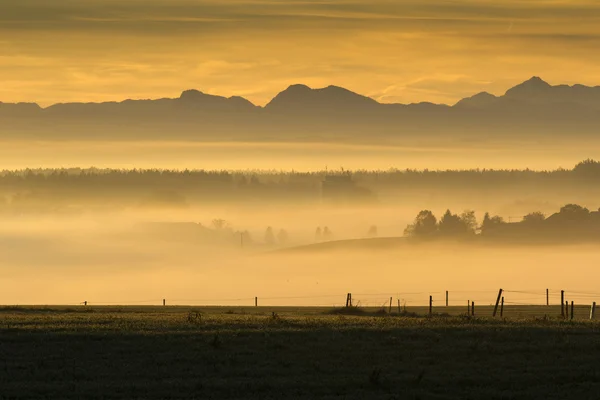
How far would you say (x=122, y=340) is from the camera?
173 feet

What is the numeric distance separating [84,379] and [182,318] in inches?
908

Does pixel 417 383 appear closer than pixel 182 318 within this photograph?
Yes

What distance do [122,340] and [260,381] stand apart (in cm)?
1171

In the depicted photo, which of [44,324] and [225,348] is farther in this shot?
[44,324]

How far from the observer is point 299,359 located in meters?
48.1

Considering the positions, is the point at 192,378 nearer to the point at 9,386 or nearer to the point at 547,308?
the point at 9,386

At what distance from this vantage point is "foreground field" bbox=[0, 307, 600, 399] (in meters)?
41.8

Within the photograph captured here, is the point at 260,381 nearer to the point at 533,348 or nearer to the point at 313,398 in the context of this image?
the point at 313,398

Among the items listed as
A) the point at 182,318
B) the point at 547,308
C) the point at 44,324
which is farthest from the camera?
the point at 547,308

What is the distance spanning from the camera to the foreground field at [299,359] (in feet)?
137

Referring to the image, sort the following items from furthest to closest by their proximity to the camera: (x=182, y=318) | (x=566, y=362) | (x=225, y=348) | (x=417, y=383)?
(x=182, y=318), (x=225, y=348), (x=566, y=362), (x=417, y=383)

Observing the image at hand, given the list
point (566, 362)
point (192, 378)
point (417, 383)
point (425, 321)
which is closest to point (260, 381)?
point (192, 378)

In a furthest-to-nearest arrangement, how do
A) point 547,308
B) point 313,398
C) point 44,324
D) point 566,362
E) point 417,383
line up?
point 547,308 → point 44,324 → point 566,362 → point 417,383 → point 313,398

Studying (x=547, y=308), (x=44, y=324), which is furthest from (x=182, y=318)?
(x=547, y=308)
